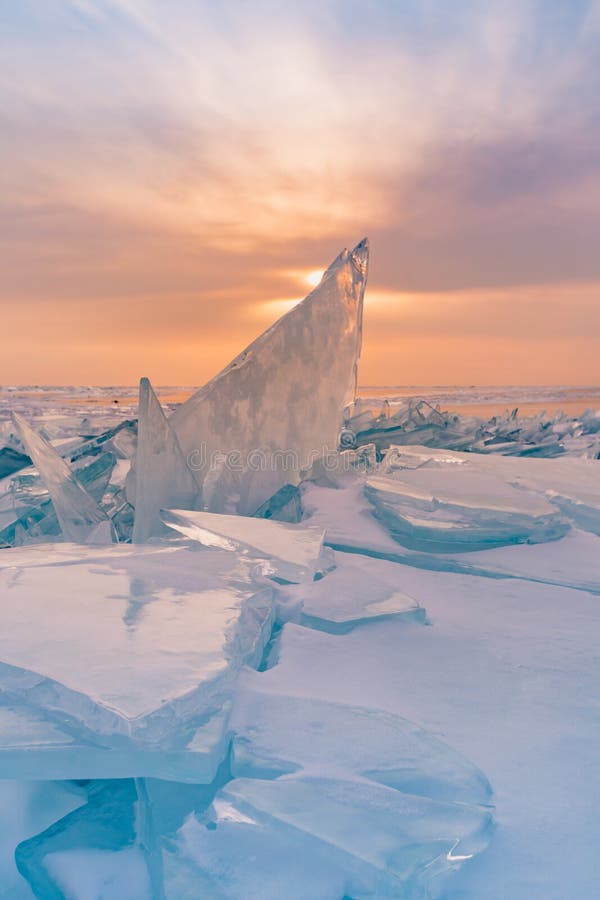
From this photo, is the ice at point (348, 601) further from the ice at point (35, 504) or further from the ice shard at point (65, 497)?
the ice at point (35, 504)

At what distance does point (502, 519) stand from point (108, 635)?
3.44 ft

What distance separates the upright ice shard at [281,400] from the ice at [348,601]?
0.67 meters

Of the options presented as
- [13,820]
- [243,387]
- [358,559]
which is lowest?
[13,820]

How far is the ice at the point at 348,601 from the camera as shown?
1.21 meters

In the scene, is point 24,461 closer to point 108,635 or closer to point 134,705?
point 108,635

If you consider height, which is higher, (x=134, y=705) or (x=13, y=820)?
(x=134, y=705)

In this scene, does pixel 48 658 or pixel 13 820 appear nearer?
pixel 13 820

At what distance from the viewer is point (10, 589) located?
3.81 ft

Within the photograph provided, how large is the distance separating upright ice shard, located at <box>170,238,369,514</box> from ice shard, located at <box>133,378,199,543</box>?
6.6 inches

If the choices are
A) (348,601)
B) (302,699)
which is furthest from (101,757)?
(348,601)

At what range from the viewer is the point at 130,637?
99cm

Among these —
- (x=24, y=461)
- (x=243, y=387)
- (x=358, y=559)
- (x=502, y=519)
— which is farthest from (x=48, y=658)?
(x=24, y=461)

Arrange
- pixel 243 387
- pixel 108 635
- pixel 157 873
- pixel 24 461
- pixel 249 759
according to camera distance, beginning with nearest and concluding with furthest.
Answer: pixel 157 873 < pixel 249 759 < pixel 108 635 < pixel 243 387 < pixel 24 461

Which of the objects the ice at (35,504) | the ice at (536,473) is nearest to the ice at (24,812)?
the ice at (35,504)
